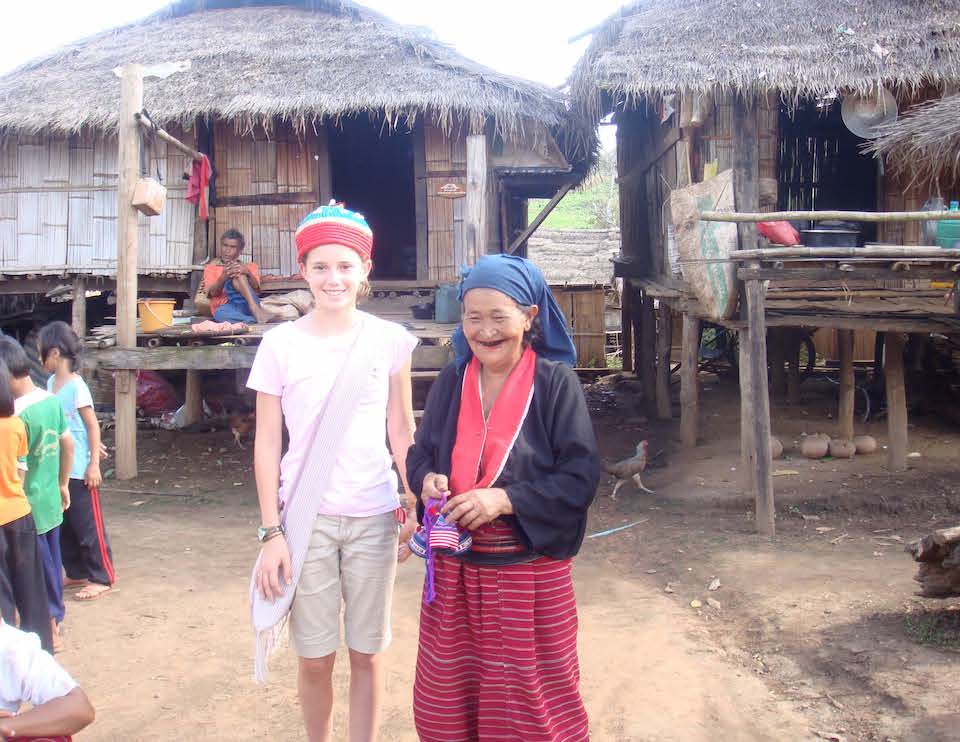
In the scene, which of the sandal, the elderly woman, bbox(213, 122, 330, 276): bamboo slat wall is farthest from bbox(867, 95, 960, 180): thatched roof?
the sandal

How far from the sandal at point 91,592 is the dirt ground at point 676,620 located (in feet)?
0.18

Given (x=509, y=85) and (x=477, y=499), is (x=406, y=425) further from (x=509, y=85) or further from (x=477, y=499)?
(x=509, y=85)

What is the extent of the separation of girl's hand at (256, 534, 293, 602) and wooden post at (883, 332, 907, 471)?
720cm

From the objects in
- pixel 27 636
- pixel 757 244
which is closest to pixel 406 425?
pixel 27 636

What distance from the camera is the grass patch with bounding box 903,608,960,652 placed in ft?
13.3

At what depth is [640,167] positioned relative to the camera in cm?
1240

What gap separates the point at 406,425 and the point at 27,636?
1.20m

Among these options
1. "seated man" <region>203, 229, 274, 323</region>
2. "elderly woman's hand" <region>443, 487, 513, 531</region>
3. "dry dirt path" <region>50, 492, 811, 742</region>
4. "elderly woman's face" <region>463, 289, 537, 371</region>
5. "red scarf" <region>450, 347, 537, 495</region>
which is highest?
"seated man" <region>203, 229, 274, 323</region>

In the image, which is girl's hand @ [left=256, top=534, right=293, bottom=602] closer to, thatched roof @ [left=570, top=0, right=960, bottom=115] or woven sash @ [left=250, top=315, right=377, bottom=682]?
woven sash @ [left=250, top=315, right=377, bottom=682]

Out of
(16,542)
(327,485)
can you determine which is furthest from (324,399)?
(16,542)

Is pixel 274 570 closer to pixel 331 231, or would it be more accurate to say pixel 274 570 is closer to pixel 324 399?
pixel 324 399

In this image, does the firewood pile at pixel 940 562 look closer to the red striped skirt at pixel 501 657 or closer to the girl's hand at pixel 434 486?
the red striped skirt at pixel 501 657

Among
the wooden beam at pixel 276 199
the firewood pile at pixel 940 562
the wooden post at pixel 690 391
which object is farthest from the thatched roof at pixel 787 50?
the firewood pile at pixel 940 562

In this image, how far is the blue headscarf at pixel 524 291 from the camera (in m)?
2.32
